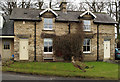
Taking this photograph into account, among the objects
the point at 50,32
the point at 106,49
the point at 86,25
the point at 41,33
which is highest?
the point at 86,25

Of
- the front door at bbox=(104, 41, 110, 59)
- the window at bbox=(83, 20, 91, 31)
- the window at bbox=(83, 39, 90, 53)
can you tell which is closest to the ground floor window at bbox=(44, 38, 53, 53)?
the window at bbox=(83, 39, 90, 53)

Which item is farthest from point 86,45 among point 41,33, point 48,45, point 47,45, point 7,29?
point 7,29

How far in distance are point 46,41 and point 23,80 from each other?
9773mm

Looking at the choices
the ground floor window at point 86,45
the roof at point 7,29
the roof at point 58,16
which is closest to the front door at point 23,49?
the roof at point 7,29

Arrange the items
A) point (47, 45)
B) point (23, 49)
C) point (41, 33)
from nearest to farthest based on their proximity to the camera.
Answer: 1. point (23, 49)
2. point (41, 33)
3. point (47, 45)

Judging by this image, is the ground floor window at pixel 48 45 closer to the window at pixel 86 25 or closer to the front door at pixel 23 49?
the front door at pixel 23 49

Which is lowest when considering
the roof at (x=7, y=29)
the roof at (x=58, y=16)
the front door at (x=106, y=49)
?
the front door at (x=106, y=49)

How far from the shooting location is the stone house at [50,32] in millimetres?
18389

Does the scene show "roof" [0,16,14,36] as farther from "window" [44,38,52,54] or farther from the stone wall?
"window" [44,38,52,54]

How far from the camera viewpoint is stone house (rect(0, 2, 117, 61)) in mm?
18389

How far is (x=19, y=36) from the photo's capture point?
18.2 meters

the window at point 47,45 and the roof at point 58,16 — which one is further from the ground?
the roof at point 58,16

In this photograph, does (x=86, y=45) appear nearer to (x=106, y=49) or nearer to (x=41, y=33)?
(x=106, y=49)

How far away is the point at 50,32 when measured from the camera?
62.0 feet
